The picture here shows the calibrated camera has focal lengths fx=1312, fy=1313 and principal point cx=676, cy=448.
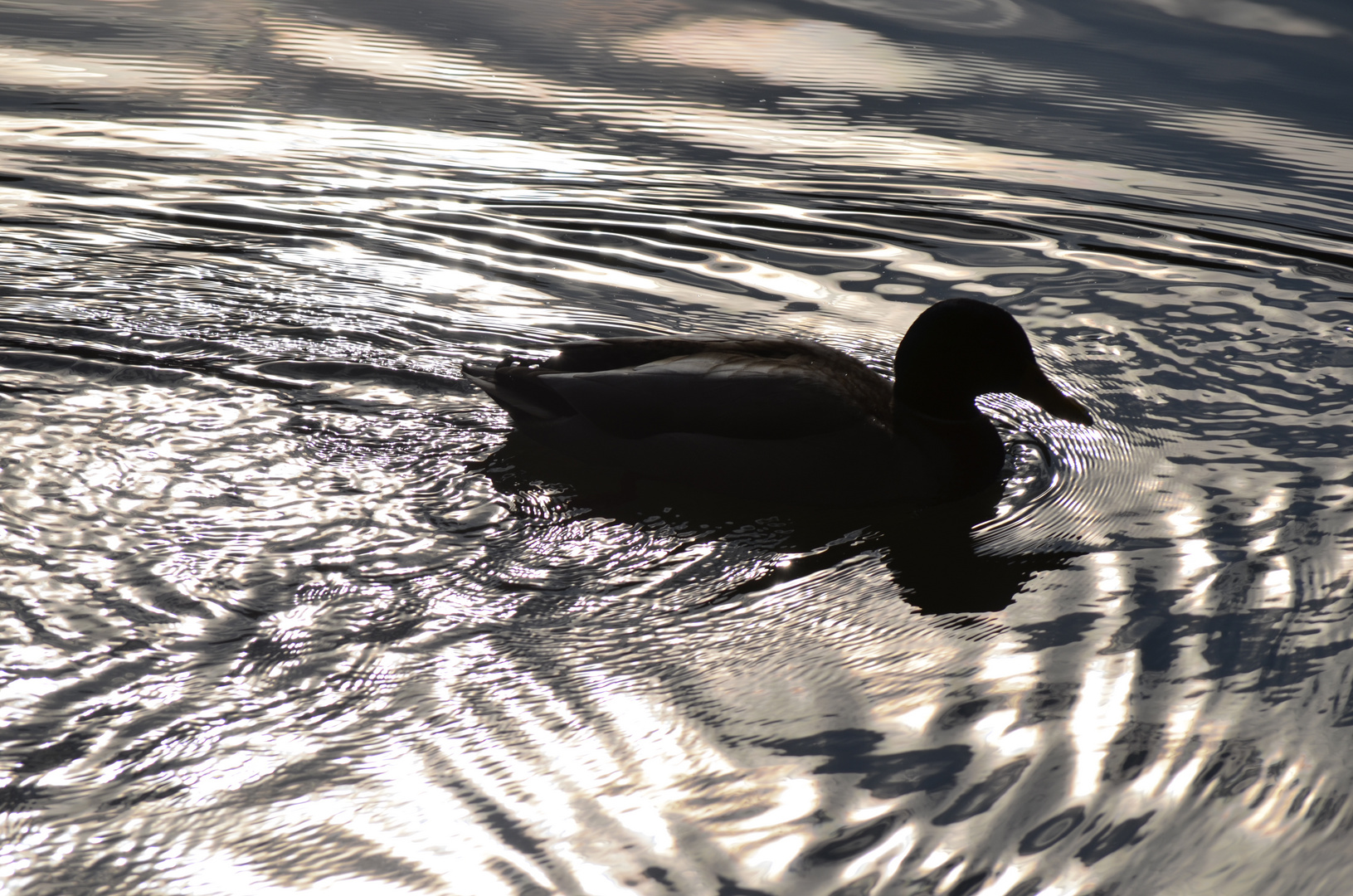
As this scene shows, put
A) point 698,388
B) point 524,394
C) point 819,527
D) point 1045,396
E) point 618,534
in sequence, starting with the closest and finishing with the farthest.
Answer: point 618,534
point 819,527
point 698,388
point 524,394
point 1045,396

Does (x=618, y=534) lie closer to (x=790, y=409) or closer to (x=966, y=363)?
(x=790, y=409)

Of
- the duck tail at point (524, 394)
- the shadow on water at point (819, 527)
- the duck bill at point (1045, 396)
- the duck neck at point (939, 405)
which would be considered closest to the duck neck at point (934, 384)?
the duck neck at point (939, 405)

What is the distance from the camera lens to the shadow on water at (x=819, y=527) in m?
3.67

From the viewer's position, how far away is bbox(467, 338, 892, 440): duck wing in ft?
13.3

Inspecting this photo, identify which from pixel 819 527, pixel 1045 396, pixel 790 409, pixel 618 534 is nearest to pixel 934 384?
pixel 1045 396

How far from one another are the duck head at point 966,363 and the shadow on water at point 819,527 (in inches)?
14.0

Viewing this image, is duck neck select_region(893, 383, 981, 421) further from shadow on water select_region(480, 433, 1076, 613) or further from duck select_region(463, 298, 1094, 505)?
shadow on water select_region(480, 433, 1076, 613)

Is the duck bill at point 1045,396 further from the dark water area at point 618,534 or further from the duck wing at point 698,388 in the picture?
the duck wing at point 698,388

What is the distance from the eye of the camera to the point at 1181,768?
2859mm

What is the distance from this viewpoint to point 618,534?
12.6 ft

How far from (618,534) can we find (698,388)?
0.57 metres

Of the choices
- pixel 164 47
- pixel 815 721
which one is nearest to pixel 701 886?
pixel 815 721

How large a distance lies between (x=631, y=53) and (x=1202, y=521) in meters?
6.84

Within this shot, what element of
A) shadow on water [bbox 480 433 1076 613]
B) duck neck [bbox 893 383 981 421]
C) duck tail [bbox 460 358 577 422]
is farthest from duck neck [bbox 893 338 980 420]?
duck tail [bbox 460 358 577 422]
